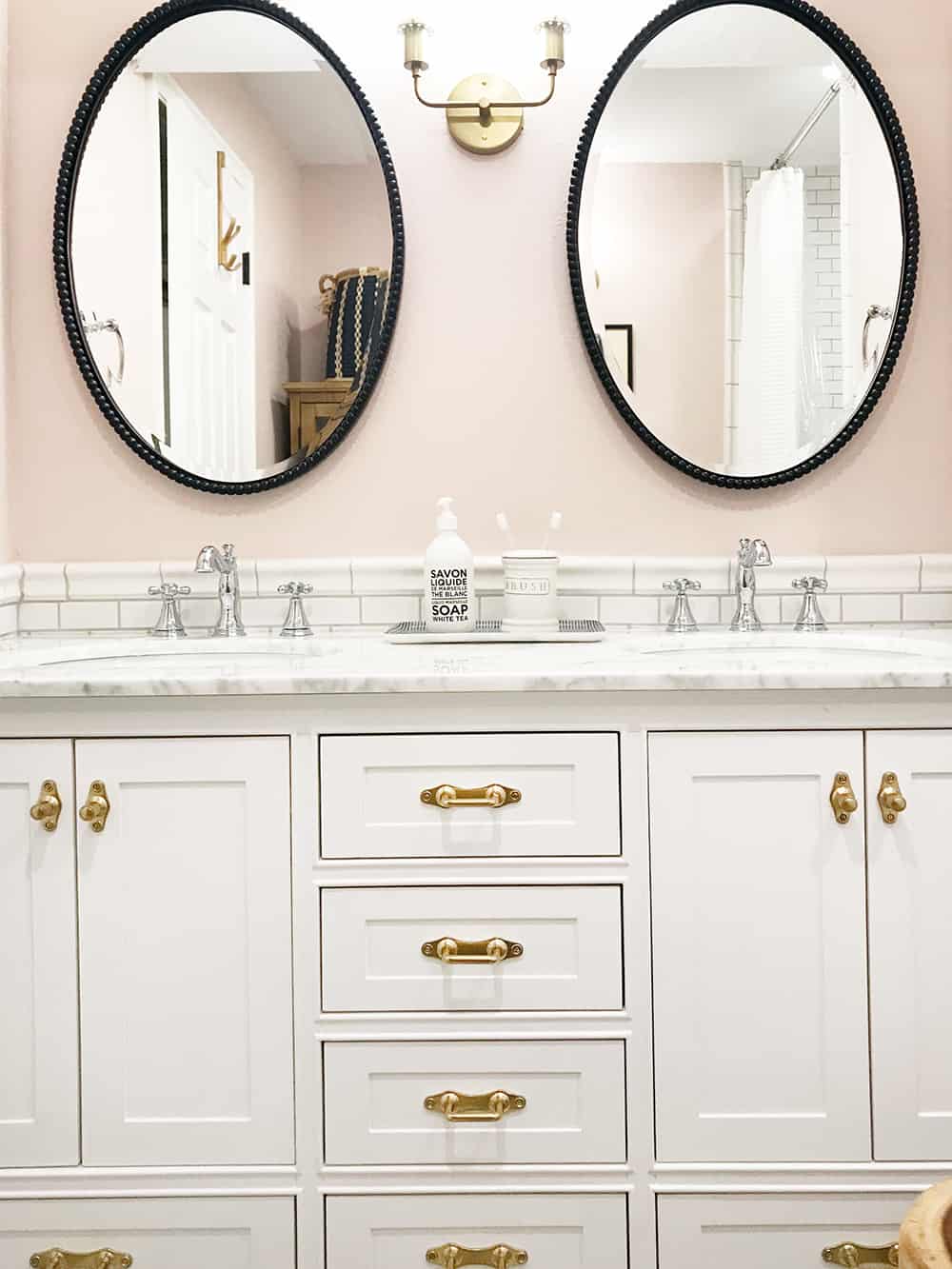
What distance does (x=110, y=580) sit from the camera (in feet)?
7.15

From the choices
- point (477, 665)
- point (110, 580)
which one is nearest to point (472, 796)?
point (477, 665)

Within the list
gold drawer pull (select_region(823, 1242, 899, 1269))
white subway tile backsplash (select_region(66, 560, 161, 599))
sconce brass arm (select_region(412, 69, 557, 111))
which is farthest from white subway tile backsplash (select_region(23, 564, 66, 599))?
gold drawer pull (select_region(823, 1242, 899, 1269))

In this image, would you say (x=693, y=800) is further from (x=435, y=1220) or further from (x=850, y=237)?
(x=850, y=237)

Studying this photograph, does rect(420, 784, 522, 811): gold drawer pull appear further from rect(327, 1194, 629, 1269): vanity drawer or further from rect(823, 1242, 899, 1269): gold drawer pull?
rect(823, 1242, 899, 1269): gold drawer pull

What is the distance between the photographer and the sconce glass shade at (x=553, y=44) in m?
2.06

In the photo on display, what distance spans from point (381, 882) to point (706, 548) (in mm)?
908

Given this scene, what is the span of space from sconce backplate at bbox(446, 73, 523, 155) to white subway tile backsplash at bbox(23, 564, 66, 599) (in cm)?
103

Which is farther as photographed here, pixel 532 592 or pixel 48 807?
pixel 532 592

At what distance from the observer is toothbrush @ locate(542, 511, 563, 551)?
2.11 metres

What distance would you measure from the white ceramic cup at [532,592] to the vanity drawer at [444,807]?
0.43 metres

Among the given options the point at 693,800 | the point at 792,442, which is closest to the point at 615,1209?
the point at 693,800

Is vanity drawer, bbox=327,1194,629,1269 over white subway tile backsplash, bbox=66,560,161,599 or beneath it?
beneath

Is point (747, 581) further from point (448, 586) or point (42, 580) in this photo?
point (42, 580)

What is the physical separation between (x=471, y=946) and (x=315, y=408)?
100 cm
